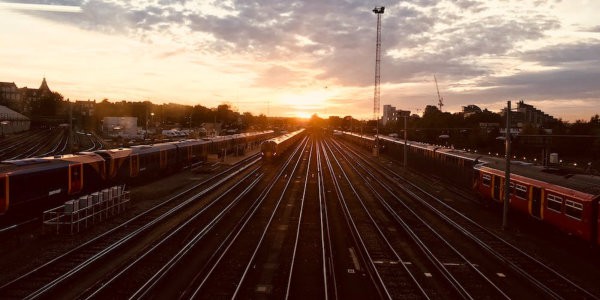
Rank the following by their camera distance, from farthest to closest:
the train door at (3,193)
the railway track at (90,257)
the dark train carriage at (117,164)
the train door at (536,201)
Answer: the dark train carriage at (117,164) < the train door at (536,201) < the train door at (3,193) < the railway track at (90,257)

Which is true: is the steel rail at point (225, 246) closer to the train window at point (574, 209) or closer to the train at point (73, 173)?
the train at point (73, 173)

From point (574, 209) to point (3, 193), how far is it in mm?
24190

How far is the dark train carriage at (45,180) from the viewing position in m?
20.4

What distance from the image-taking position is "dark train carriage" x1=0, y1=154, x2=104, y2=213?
20.4m

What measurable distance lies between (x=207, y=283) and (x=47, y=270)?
5.69 metres

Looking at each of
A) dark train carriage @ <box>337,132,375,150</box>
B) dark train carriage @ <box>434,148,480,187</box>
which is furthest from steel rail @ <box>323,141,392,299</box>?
dark train carriage @ <box>337,132,375,150</box>

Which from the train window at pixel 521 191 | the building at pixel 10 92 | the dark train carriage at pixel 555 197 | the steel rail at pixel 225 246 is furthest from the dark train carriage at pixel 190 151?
the building at pixel 10 92

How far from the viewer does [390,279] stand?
15656 millimetres

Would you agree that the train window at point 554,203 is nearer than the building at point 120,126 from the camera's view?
Yes

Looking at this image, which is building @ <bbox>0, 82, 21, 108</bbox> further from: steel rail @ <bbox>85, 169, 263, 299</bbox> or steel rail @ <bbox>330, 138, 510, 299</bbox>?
steel rail @ <bbox>330, 138, 510, 299</bbox>

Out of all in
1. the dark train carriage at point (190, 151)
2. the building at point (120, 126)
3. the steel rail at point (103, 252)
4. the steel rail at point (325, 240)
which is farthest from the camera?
the building at point (120, 126)

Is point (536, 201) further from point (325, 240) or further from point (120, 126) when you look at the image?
point (120, 126)

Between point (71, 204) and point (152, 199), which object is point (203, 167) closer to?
point (152, 199)

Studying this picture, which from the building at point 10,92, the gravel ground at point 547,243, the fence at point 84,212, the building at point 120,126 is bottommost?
the gravel ground at point 547,243
